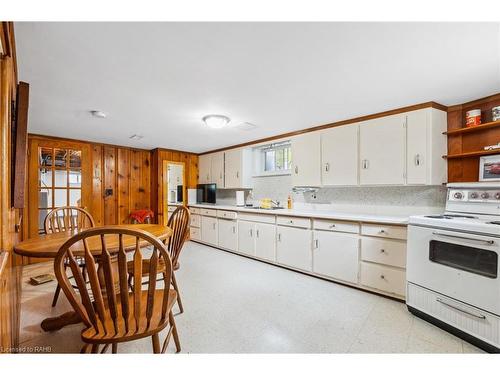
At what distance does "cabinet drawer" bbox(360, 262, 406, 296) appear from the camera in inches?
89.7

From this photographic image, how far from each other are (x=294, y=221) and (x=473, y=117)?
2.13 metres

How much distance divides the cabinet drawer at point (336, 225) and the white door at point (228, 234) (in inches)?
60.9

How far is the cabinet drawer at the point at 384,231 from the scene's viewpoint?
7.46ft

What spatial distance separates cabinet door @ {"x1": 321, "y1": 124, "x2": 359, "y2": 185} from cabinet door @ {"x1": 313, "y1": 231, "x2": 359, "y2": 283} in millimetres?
716

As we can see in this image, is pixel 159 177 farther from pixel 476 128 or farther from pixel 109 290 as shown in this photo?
pixel 476 128

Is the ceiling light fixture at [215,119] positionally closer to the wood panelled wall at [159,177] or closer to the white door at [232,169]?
the white door at [232,169]

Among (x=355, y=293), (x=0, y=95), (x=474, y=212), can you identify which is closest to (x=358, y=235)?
(x=355, y=293)

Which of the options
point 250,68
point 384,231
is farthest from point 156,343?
point 384,231

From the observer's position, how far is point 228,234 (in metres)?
4.10

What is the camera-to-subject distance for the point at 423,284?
6.48ft

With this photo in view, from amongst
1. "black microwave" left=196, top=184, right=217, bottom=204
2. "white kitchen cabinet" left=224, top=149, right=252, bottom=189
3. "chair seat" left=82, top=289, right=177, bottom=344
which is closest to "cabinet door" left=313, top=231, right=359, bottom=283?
"white kitchen cabinet" left=224, top=149, right=252, bottom=189

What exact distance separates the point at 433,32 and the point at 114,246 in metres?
2.35

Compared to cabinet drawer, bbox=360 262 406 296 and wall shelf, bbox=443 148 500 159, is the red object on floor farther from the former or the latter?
wall shelf, bbox=443 148 500 159
